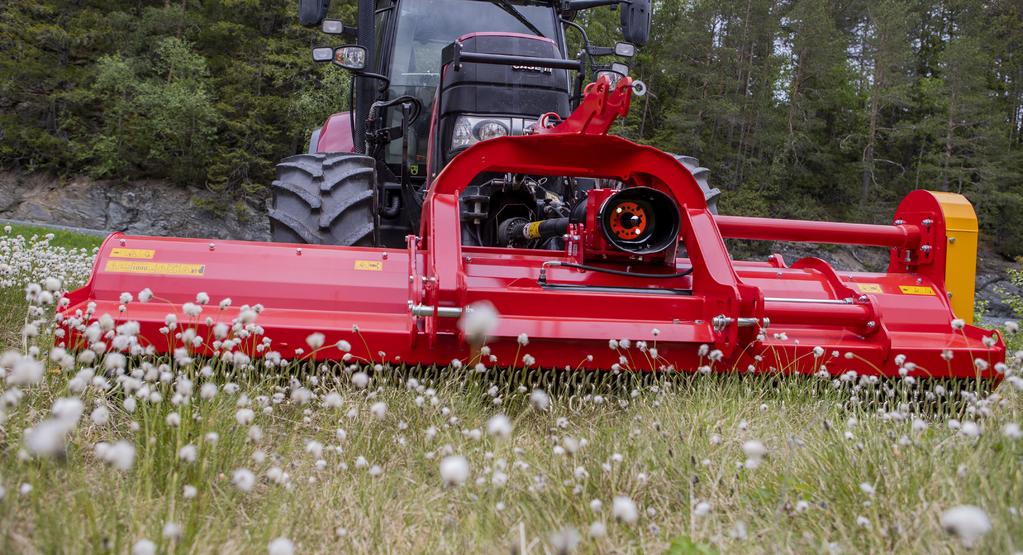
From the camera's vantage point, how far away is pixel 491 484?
6.81ft

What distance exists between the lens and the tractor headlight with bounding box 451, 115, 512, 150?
16.1 ft

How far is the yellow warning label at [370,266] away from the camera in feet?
12.0

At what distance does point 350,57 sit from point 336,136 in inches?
85.3

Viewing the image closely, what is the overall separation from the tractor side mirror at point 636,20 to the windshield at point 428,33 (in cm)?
58

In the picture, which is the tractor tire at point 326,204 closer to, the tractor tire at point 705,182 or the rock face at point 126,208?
the tractor tire at point 705,182

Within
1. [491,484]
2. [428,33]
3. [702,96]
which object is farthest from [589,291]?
[702,96]

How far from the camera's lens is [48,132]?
24734 millimetres

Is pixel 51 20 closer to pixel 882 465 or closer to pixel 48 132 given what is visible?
pixel 48 132

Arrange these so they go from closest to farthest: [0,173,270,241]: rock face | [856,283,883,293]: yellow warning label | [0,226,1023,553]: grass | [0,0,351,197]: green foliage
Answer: [0,226,1023,553]: grass → [856,283,883,293]: yellow warning label → [0,173,270,241]: rock face → [0,0,351,197]: green foliage

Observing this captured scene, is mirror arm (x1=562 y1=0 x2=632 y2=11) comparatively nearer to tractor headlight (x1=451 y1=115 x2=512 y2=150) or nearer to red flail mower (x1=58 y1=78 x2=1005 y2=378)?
tractor headlight (x1=451 y1=115 x2=512 y2=150)

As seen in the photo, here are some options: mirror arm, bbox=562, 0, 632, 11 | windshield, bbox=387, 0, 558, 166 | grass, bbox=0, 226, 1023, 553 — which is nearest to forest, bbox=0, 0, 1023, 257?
windshield, bbox=387, 0, 558, 166

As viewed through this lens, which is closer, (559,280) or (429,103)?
(559,280)

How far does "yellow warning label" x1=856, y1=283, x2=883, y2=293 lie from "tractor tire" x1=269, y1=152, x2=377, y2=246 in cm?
281

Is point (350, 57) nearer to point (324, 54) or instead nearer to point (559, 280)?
point (324, 54)
